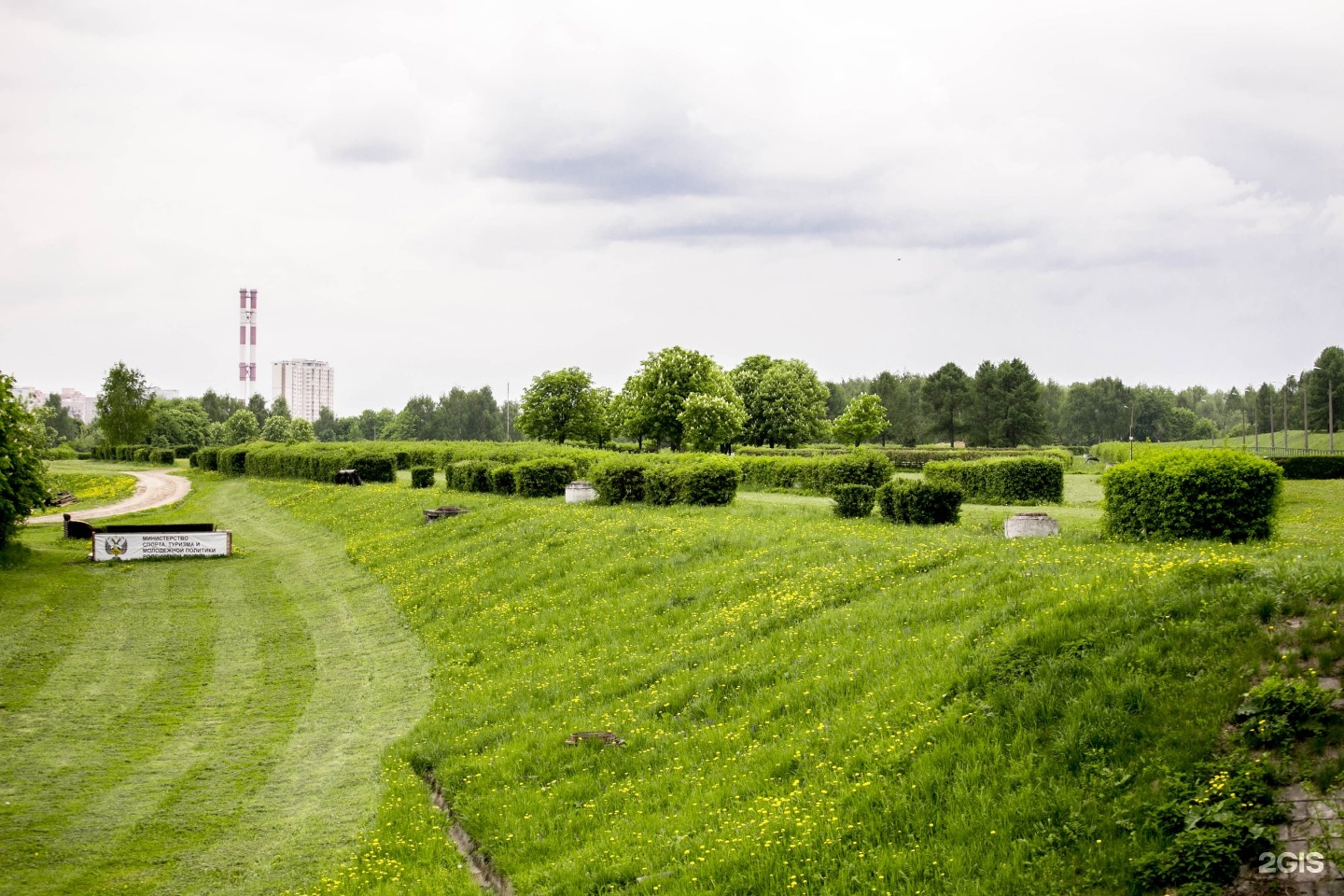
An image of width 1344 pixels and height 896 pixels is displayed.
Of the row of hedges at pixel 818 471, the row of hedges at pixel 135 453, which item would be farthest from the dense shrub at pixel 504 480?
the row of hedges at pixel 135 453

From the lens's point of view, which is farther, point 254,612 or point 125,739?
point 254,612

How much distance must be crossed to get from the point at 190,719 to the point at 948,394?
9131 cm

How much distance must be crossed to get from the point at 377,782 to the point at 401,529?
19583mm

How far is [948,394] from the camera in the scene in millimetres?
98500

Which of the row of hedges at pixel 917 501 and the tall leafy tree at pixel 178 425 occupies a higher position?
the tall leafy tree at pixel 178 425

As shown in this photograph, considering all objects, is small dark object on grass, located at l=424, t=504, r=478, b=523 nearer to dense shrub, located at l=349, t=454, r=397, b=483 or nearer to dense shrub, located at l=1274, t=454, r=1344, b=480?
dense shrub, located at l=349, t=454, r=397, b=483

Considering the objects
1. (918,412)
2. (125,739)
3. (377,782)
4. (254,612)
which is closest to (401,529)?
(254,612)

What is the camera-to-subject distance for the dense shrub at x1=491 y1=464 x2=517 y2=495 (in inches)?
1361

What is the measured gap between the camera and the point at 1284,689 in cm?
795

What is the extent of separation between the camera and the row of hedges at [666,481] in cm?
2772

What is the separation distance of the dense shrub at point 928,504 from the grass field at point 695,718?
21.2 inches

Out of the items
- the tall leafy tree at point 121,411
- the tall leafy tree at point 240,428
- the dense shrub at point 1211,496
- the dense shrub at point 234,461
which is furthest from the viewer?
the tall leafy tree at point 240,428

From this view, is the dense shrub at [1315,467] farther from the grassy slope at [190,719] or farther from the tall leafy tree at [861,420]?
the grassy slope at [190,719]

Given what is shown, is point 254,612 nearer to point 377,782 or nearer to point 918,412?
point 377,782
